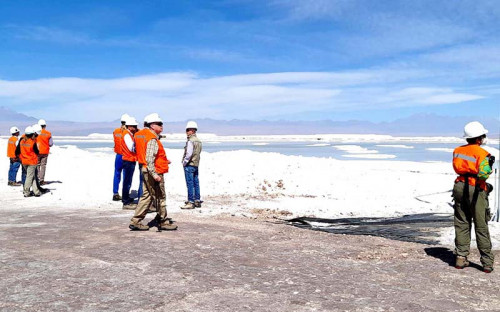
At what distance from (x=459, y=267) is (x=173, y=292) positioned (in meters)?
3.86

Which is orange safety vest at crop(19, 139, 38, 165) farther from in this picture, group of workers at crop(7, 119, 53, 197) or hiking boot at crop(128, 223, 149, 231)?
hiking boot at crop(128, 223, 149, 231)

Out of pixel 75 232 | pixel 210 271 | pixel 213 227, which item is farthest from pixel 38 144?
pixel 210 271

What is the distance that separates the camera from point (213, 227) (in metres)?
8.90

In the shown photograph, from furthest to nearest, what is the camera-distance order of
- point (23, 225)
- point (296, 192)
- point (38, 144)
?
1. point (296, 192)
2. point (38, 144)
3. point (23, 225)

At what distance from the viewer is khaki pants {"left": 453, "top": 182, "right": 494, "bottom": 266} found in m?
5.94

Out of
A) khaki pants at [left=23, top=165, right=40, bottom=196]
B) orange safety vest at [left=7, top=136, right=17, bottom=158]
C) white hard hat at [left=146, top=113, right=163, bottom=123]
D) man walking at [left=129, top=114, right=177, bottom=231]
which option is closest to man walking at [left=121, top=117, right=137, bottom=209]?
man walking at [left=129, top=114, right=177, bottom=231]

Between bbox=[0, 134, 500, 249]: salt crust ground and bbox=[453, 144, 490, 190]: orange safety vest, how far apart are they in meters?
2.09

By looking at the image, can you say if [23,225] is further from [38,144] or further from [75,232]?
[38,144]

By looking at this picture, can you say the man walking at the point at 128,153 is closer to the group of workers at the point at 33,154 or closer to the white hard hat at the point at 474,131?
the group of workers at the point at 33,154

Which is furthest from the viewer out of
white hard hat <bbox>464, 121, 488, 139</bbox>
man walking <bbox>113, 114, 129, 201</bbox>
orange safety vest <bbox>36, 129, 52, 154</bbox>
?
orange safety vest <bbox>36, 129, 52, 154</bbox>

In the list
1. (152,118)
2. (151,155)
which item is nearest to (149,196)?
(151,155)

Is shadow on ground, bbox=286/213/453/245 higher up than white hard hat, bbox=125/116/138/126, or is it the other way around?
white hard hat, bbox=125/116/138/126

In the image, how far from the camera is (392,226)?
960 centimetres

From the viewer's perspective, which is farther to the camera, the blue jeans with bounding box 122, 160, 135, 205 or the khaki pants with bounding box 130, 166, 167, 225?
the blue jeans with bounding box 122, 160, 135, 205
